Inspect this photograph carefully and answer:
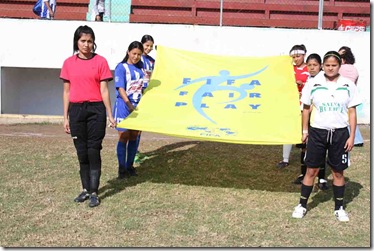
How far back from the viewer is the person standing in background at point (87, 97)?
16.1ft

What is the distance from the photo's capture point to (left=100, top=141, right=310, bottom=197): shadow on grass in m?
6.08

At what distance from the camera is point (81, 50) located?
489 centimetres

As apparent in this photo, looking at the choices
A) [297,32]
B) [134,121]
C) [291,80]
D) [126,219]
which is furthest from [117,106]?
[297,32]

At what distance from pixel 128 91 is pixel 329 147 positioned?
2343 millimetres

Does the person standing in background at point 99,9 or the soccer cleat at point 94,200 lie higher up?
the person standing in background at point 99,9

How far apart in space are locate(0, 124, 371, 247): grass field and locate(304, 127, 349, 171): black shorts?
54 cm

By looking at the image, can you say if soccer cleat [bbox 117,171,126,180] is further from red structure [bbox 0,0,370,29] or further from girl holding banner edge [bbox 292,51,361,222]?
red structure [bbox 0,0,370,29]

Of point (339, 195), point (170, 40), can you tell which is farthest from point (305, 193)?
point (170, 40)

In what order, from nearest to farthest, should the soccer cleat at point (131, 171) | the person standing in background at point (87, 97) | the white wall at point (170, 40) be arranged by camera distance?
the person standing in background at point (87, 97) < the soccer cleat at point (131, 171) < the white wall at point (170, 40)

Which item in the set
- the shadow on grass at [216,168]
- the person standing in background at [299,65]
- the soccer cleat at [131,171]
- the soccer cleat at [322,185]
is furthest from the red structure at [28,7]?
the soccer cleat at [322,185]

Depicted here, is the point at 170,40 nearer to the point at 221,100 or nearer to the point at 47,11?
the point at 47,11

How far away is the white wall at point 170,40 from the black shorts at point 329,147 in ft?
20.0

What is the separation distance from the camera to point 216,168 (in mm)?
6836

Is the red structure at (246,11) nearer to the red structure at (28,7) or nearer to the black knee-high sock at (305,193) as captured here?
the red structure at (28,7)
